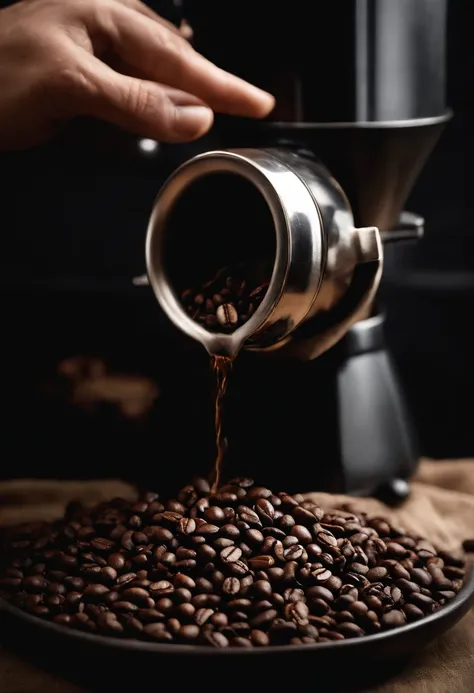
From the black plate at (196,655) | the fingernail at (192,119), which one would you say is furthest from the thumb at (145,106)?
the black plate at (196,655)

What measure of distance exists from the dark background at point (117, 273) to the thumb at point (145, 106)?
0.36 metres

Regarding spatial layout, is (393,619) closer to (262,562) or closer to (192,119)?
(262,562)

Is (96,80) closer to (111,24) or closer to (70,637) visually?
(111,24)

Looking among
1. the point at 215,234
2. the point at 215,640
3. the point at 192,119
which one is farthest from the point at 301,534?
the point at 192,119

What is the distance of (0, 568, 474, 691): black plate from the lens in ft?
2.88

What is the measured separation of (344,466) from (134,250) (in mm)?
672

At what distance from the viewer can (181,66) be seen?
1.28m

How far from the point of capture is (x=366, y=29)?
127 cm

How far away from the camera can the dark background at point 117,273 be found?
164 centimetres

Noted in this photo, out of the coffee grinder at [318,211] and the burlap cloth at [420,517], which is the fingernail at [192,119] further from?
the burlap cloth at [420,517]

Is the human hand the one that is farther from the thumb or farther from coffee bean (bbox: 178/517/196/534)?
coffee bean (bbox: 178/517/196/534)

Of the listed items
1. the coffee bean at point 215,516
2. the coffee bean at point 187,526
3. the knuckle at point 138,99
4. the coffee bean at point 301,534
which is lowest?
the coffee bean at point 301,534

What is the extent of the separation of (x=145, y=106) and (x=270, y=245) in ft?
0.76

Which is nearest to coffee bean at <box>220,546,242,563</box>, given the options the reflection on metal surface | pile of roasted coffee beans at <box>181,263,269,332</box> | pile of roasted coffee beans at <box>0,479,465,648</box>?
pile of roasted coffee beans at <box>0,479,465,648</box>
